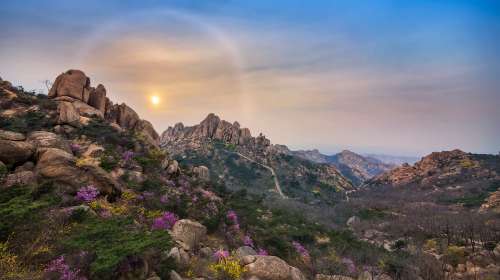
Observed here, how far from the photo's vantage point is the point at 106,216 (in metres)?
14.9

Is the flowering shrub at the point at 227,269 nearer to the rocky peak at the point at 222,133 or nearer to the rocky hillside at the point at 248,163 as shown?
the rocky hillside at the point at 248,163

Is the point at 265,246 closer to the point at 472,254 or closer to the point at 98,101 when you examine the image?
the point at 98,101

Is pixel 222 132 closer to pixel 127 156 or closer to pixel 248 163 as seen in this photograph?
pixel 248 163

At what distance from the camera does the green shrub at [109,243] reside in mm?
8617

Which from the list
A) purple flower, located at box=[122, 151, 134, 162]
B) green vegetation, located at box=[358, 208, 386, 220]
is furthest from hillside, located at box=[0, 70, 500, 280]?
green vegetation, located at box=[358, 208, 386, 220]

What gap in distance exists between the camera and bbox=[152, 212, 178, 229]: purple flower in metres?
16.9

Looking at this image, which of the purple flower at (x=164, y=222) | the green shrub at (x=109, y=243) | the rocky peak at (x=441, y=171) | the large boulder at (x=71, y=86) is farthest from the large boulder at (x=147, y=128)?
the rocky peak at (x=441, y=171)

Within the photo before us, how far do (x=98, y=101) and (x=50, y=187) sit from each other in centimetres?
3256

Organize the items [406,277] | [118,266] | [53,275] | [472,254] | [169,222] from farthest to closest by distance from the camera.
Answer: [472,254] → [406,277] → [169,222] → [118,266] → [53,275]

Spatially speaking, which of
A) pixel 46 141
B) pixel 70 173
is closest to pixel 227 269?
pixel 70 173

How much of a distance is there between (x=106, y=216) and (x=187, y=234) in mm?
4554

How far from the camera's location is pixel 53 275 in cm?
882

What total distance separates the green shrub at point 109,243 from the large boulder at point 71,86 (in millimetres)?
37696

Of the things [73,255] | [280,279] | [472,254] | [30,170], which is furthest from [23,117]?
[472,254]
